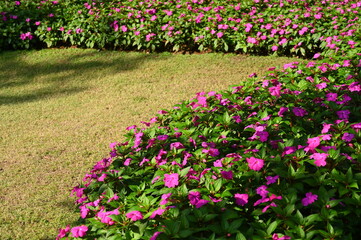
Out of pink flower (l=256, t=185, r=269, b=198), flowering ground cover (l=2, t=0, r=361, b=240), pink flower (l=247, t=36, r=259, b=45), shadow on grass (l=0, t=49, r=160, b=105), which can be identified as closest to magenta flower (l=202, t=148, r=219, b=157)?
flowering ground cover (l=2, t=0, r=361, b=240)

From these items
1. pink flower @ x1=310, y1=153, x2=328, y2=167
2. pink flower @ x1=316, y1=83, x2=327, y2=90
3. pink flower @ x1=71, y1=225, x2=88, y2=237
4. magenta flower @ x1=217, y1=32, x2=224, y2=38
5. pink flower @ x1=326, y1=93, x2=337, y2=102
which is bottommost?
magenta flower @ x1=217, y1=32, x2=224, y2=38

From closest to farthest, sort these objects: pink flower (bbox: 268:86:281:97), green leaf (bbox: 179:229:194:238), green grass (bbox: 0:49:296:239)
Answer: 1. green leaf (bbox: 179:229:194:238)
2. pink flower (bbox: 268:86:281:97)
3. green grass (bbox: 0:49:296:239)

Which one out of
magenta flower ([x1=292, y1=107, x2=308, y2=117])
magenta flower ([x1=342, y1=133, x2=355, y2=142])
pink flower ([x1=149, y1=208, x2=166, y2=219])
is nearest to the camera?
pink flower ([x1=149, y1=208, x2=166, y2=219])

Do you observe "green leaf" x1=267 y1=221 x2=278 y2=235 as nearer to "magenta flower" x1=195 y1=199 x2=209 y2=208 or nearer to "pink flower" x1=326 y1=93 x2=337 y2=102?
"magenta flower" x1=195 y1=199 x2=209 y2=208

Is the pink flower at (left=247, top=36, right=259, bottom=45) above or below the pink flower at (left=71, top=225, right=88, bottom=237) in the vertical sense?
below

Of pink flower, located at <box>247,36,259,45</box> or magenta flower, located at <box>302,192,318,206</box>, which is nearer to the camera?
magenta flower, located at <box>302,192,318,206</box>

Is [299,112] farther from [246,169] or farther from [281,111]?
[246,169]

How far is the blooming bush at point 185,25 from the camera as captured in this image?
6.06m

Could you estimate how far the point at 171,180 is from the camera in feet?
6.75

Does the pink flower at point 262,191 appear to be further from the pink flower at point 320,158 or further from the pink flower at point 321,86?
the pink flower at point 321,86

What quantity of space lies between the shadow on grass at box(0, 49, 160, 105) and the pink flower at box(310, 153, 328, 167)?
3992 millimetres

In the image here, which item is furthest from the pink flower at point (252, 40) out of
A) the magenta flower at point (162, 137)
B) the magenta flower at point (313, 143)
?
the magenta flower at point (313, 143)

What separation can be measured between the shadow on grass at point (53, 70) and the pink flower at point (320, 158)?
13.1ft

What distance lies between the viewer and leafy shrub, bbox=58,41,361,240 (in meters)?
1.84
